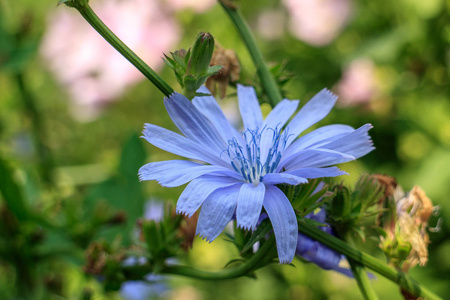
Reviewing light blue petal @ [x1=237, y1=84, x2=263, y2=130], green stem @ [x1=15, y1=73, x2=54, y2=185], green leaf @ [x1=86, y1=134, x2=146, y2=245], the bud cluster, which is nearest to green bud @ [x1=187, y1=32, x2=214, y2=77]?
the bud cluster

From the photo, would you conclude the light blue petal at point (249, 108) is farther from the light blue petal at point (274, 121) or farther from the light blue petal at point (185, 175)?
the light blue petal at point (185, 175)

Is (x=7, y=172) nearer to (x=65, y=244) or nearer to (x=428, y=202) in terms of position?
(x=65, y=244)

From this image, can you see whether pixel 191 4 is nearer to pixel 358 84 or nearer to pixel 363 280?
pixel 358 84

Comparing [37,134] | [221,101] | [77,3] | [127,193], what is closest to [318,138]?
[77,3]

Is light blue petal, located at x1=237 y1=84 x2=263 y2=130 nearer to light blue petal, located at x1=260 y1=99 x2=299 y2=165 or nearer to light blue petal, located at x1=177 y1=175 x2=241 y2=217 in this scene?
light blue petal, located at x1=260 y1=99 x2=299 y2=165

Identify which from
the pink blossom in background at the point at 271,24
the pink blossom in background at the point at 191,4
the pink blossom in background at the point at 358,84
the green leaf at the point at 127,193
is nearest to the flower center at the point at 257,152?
the green leaf at the point at 127,193

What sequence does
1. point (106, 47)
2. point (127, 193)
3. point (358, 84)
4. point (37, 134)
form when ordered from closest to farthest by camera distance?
point (127, 193)
point (37, 134)
point (358, 84)
point (106, 47)
